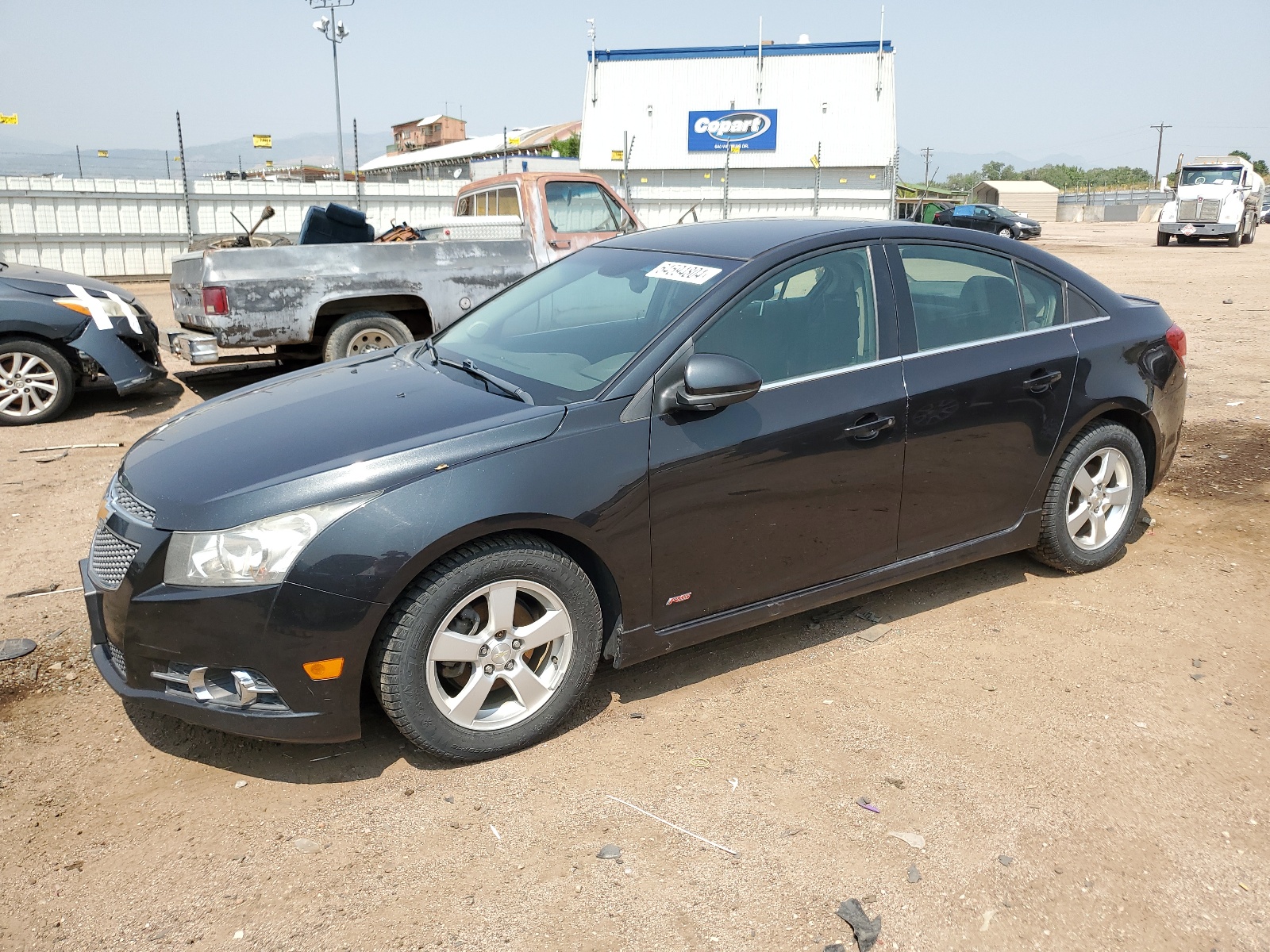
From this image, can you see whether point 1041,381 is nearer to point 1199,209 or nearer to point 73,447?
point 73,447

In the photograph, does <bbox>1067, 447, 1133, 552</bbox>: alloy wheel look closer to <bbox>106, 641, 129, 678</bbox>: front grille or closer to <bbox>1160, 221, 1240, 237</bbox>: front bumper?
<bbox>106, 641, 129, 678</bbox>: front grille

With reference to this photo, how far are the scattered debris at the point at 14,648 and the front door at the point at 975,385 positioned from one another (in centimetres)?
359

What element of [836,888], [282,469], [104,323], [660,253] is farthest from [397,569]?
[104,323]

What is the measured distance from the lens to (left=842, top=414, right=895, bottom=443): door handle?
355 cm

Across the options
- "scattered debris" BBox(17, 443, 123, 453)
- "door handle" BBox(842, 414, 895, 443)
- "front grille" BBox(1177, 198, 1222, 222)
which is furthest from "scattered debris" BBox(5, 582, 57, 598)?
"front grille" BBox(1177, 198, 1222, 222)

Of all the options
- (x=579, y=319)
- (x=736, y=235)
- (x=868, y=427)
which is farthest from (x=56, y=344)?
(x=868, y=427)

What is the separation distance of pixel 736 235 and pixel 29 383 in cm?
632

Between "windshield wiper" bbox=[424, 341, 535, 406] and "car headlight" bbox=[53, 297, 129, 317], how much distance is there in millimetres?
4914

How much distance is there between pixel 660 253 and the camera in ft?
13.0

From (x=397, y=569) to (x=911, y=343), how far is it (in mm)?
2215

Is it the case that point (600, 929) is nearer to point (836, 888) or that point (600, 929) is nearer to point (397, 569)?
point (836, 888)

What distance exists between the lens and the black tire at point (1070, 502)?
14.0ft

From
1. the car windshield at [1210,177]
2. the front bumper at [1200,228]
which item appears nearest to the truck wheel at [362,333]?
the front bumper at [1200,228]

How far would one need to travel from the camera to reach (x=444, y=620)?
2.89m
